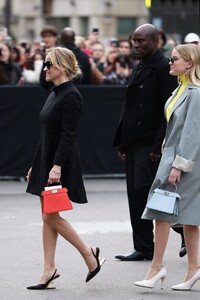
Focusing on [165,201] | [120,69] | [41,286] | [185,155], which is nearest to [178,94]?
[185,155]

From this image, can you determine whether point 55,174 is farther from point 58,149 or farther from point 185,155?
point 185,155

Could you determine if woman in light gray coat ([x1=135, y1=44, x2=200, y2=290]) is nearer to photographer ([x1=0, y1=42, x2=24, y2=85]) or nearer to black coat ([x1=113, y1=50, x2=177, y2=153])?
black coat ([x1=113, y1=50, x2=177, y2=153])

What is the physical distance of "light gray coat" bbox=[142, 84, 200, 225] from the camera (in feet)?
24.0

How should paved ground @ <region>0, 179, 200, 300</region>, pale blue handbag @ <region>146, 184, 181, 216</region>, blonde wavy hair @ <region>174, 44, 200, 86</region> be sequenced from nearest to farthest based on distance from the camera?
pale blue handbag @ <region>146, 184, 181, 216</region>, blonde wavy hair @ <region>174, 44, 200, 86</region>, paved ground @ <region>0, 179, 200, 300</region>

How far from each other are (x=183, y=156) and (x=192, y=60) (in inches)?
28.5

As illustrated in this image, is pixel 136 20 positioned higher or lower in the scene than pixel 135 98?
lower

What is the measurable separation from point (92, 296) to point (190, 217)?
92cm

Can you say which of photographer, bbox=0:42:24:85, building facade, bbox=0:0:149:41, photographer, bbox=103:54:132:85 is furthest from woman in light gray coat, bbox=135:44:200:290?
building facade, bbox=0:0:149:41

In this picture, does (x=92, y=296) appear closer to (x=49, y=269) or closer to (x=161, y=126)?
(x=49, y=269)

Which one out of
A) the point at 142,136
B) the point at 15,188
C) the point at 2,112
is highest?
the point at 142,136

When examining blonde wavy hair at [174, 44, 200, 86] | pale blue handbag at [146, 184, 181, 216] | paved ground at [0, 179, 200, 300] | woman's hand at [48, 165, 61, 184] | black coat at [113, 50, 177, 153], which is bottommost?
paved ground at [0, 179, 200, 300]

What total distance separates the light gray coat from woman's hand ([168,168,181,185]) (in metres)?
0.03

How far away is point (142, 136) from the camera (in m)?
8.67

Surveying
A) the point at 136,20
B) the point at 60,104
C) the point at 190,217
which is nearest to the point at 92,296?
the point at 190,217
